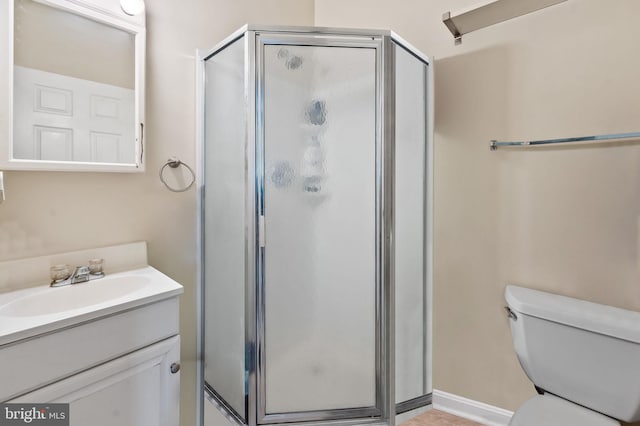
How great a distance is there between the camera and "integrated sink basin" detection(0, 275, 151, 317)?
101 centimetres

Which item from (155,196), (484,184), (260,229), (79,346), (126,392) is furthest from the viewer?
(484,184)

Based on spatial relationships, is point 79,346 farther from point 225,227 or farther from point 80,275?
point 225,227

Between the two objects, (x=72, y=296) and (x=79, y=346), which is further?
(x=72, y=296)

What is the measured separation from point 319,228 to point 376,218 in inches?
10.4

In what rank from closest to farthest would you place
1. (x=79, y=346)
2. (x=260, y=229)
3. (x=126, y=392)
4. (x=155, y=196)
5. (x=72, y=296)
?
(x=79, y=346), (x=126, y=392), (x=72, y=296), (x=260, y=229), (x=155, y=196)

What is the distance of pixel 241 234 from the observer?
136 cm

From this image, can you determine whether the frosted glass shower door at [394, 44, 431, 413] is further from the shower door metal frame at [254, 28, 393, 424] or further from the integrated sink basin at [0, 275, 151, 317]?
the integrated sink basin at [0, 275, 151, 317]

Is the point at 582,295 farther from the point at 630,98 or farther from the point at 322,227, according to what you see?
the point at 322,227

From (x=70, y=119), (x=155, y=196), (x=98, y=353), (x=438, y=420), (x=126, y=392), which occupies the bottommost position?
(x=438, y=420)

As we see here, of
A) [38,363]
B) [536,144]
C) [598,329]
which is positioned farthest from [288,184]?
[598,329]

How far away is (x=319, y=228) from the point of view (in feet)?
4.53

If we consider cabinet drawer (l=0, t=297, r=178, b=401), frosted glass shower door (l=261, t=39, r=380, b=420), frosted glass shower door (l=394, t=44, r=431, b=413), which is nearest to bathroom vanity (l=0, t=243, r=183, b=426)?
cabinet drawer (l=0, t=297, r=178, b=401)

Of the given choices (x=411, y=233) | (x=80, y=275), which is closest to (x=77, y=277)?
(x=80, y=275)

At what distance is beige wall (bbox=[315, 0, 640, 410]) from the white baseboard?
4 centimetres
